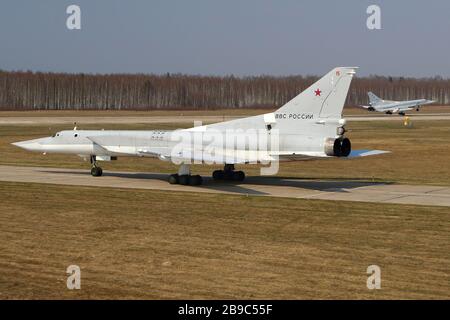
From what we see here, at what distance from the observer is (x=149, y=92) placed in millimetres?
169375

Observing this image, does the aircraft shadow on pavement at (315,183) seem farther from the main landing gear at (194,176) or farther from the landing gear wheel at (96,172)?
the landing gear wheel at (96,172)

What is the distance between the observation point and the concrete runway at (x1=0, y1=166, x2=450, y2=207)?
2519cm

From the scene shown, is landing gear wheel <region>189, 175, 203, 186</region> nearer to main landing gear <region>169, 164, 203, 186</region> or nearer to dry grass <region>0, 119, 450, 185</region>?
main landing gear <region>169, 164, 203, 186</region>

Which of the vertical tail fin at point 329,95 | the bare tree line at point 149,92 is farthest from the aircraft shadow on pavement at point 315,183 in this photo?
the bare tree line at point 149,92

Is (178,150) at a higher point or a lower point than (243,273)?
higher

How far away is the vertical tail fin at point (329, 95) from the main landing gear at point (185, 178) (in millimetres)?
4901

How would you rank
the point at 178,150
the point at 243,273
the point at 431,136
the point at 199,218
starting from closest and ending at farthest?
the point at 243,273 → the point at 199,218 → the point at 178,150 → the point at 431,136

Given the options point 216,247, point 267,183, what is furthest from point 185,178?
point 216,247

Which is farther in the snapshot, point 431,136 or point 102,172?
point 431,136

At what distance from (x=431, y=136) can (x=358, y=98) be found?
445 feet

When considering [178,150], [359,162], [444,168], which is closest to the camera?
[178,150]
